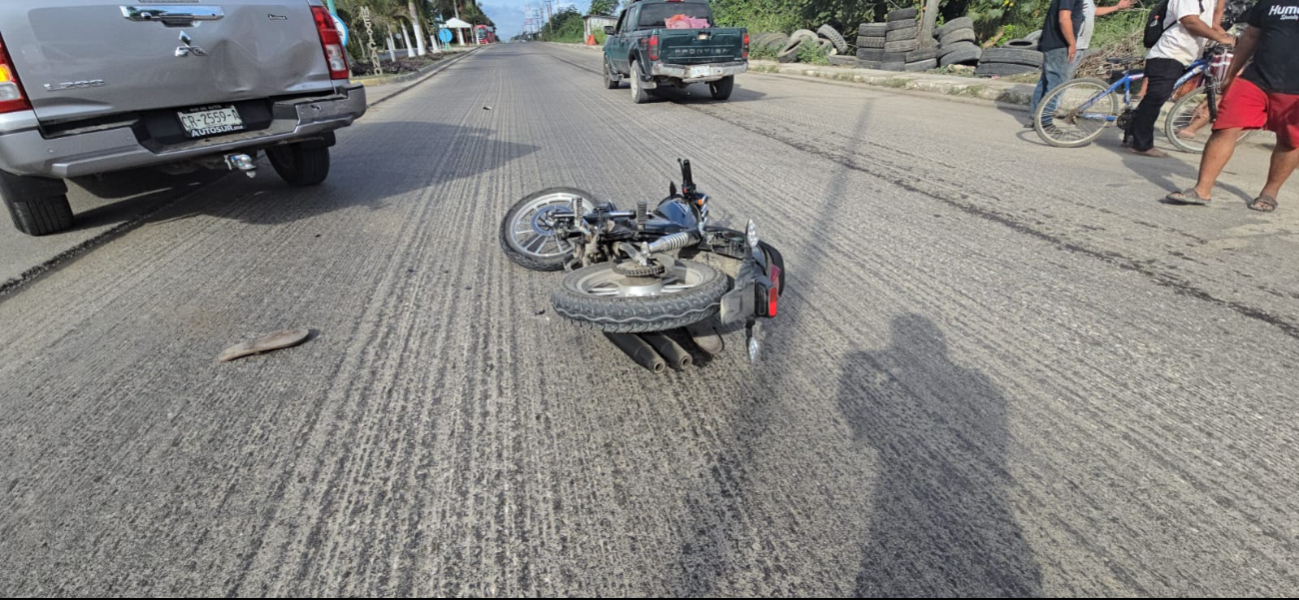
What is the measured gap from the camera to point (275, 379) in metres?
2.60

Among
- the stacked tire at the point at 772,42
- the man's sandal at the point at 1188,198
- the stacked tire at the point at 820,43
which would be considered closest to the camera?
the man's sandal at the point at 1188,198

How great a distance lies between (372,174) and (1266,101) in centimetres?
741

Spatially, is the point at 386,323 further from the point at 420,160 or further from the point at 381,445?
the point at 420,160

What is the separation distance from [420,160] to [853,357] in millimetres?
5794

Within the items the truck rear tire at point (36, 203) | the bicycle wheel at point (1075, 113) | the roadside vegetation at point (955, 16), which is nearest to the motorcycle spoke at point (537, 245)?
the truck rear tire at point (36, 203)

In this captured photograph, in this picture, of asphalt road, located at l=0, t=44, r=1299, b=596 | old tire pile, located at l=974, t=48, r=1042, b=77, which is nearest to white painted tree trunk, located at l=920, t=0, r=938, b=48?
old tire pile, located at l=974, t=48, r=1042, b=77

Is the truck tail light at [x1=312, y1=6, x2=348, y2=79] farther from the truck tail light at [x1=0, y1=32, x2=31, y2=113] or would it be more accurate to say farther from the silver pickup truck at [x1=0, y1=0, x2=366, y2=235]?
the truck tail light at [x1=0, y1=32, x2=31, y2=113]

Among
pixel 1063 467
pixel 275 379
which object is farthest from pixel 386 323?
pixel 1063 467

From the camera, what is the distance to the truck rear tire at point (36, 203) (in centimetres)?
416

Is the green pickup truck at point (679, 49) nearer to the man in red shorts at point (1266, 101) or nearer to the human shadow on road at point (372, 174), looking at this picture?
the human shadow on road at point (372, 174)

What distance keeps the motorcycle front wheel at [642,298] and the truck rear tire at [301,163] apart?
431 centimetres

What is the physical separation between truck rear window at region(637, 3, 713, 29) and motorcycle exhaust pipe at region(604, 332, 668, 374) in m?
11.6

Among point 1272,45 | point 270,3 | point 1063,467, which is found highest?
point 270,3

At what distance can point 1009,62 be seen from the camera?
13211 millimetres
